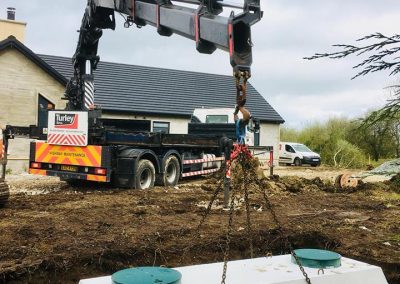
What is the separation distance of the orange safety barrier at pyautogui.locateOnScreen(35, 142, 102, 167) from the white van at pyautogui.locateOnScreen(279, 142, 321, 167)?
1995 centimetres

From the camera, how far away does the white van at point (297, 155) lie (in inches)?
1136

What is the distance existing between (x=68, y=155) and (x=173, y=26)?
506 cm

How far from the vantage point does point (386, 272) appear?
581cm

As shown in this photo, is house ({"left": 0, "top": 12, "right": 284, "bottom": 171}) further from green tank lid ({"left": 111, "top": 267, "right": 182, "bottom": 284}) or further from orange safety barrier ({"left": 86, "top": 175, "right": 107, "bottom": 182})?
green tank lid ({"left": 111, "top": 267, "right": 182, "bottom": 284})

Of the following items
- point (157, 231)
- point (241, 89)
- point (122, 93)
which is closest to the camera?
point (241, 89)

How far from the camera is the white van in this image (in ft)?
94.6

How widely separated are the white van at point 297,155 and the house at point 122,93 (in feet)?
6.41

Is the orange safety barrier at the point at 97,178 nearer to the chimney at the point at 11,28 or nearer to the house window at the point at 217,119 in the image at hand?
the house window at the point at 217,119

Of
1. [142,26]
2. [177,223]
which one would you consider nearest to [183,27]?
[142,26]

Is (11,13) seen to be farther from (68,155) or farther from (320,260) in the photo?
A: (320,260)

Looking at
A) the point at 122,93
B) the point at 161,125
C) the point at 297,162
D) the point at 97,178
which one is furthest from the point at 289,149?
the point at 97,178

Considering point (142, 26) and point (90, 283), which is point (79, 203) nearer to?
point (142, 26)

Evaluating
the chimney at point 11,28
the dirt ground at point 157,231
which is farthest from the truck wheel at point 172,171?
the chimney at point 11,28

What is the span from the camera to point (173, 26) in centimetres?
790
